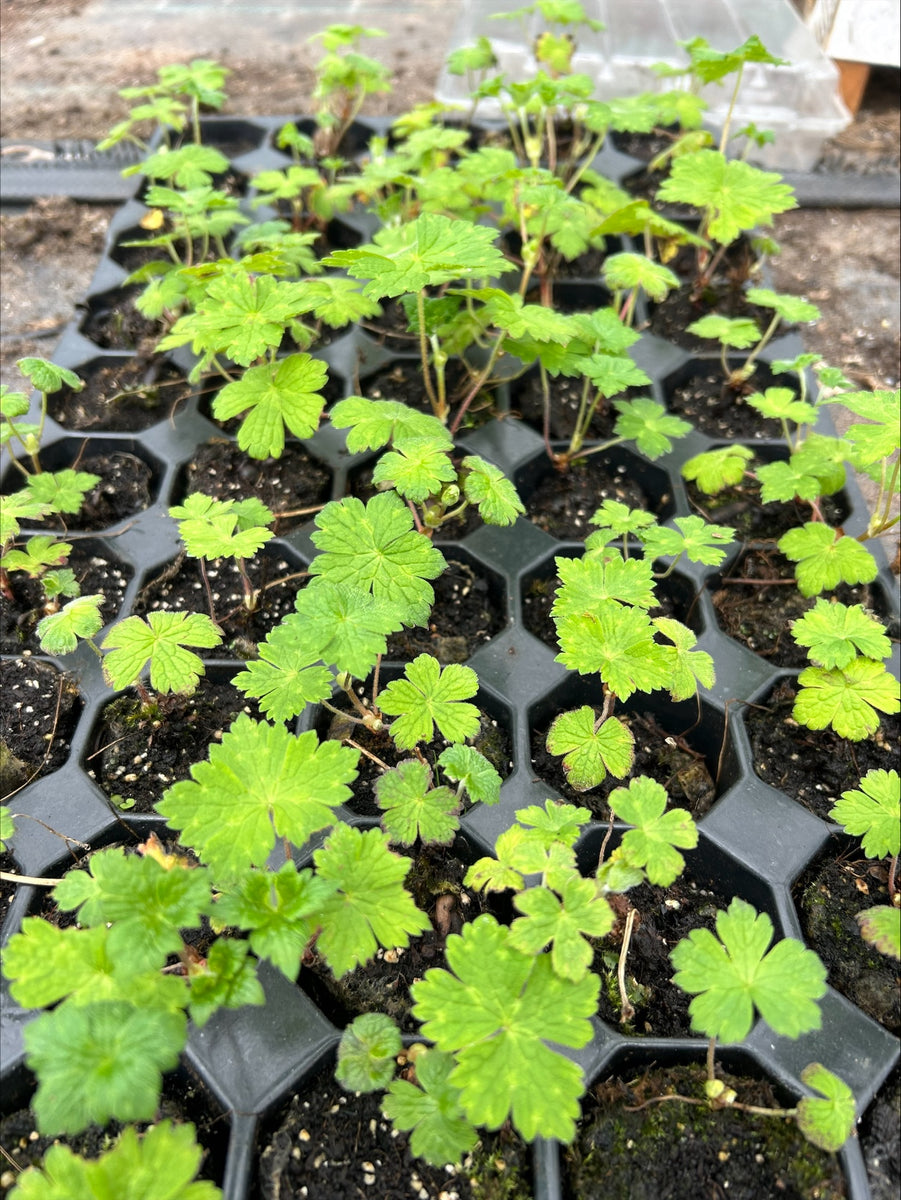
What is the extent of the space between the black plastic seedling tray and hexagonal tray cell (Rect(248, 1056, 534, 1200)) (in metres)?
0.03

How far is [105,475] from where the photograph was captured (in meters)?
1.91

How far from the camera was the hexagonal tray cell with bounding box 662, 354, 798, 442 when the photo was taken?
2070mm

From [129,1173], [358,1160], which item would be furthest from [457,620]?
[129,1173]

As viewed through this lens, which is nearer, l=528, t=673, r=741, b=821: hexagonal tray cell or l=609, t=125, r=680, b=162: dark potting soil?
l=528, t=673, r=741, b=821: hexagonal tray cell

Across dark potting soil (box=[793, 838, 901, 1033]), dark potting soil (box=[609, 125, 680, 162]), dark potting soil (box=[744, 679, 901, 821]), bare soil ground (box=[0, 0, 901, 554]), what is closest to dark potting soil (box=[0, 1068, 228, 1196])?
dark potting soil (box=[793, 838, 901, 1033])

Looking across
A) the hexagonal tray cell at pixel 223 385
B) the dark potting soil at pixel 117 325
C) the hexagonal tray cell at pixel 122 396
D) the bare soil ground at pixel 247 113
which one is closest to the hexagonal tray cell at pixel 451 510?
the hexagonal tray cell at pixel 223 385

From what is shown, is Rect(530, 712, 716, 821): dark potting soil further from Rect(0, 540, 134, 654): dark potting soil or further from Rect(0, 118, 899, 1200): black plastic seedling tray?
Rect(0, 540, 134, 654): dark potting soil

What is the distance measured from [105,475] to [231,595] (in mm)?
505

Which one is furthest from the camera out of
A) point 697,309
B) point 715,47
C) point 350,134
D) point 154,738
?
point 715,47

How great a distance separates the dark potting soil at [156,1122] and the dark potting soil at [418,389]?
147 centimetres

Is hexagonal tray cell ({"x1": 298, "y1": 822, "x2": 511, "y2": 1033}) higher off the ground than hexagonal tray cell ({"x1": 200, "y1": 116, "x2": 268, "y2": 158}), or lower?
lower

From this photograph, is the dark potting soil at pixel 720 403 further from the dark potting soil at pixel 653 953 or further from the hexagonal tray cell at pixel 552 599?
the dark potting soil at pixel 653 953

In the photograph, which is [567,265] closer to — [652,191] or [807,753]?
[652,191]

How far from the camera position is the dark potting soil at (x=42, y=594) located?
160cm
